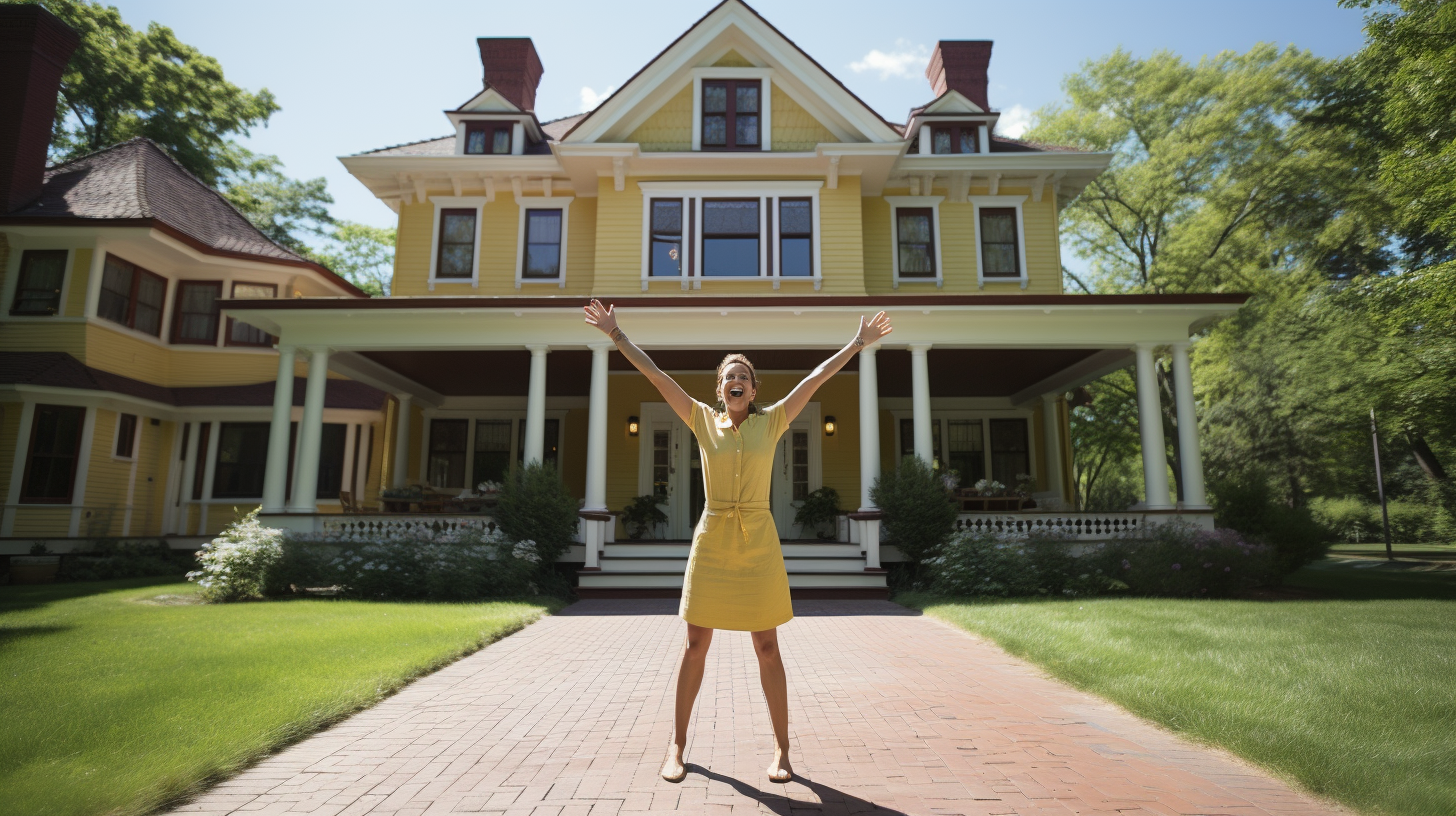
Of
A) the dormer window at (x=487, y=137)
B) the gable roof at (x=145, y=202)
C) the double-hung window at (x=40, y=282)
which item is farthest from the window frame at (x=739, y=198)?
the double-hung window at (x=40, y=282)

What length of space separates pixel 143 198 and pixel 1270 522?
71.9 ft

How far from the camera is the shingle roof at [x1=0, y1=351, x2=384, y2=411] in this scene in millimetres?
13820

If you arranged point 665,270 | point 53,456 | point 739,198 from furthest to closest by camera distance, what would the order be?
point 739,198, point 665,270, point 53,456

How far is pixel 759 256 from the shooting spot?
14609 mm

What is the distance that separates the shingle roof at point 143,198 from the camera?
50.4ft

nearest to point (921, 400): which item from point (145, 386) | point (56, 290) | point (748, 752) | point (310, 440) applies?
point (748, 752)

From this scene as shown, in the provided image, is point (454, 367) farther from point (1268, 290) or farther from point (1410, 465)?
point (1410, 465)

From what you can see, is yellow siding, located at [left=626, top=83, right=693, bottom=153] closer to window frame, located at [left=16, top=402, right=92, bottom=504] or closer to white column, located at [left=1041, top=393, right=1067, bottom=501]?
white column, located at [left=1041, top=393, right=1067, bottom=501]

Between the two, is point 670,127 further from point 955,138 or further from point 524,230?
point 955,138

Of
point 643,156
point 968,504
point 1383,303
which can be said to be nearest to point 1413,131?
point 1383,303

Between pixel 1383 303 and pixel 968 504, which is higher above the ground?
pixel 1383 303

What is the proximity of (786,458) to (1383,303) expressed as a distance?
36.4 feet

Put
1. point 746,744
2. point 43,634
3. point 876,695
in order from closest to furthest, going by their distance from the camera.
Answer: point 746,744 → point 876,695 → point 43,634

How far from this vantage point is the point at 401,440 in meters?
16.1
